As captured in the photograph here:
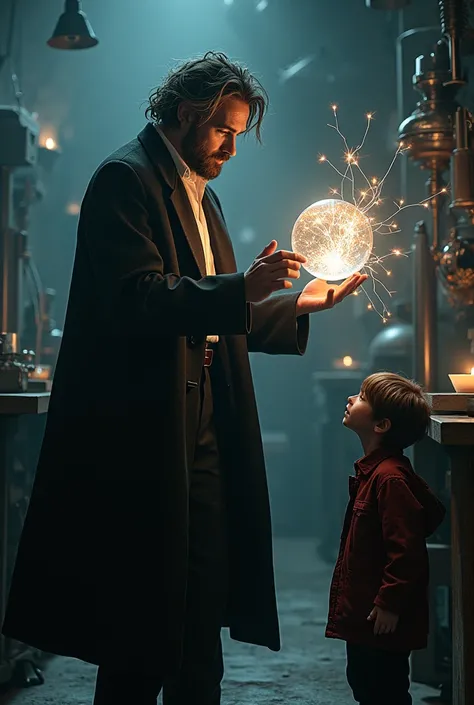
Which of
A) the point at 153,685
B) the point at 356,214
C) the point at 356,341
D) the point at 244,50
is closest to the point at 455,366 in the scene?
the point at 356,214

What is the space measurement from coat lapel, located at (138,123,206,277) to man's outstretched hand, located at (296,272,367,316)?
0.27 metres

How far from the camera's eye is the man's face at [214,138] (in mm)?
2250

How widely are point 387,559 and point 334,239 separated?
713 mm

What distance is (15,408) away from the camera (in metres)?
2.77

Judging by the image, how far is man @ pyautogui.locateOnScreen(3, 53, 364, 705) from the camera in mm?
2008

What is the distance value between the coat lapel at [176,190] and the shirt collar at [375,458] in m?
0.55

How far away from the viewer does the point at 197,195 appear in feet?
7.72

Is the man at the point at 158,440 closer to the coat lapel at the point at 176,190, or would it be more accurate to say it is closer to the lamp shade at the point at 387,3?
the coat lapel at the point at 176,190

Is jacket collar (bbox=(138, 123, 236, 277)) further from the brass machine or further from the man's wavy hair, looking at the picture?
the brass machine

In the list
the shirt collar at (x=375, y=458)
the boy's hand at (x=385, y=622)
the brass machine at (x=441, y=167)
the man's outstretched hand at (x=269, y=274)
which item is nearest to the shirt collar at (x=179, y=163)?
the man's outstretched hand at (x=269, y=274)

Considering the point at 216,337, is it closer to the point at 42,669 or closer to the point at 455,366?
the point at 42,669

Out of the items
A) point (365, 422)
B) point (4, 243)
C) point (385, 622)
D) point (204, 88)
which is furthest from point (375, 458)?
point (4, 243)

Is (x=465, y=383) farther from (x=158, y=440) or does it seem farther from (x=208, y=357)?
(x=158, y=440)

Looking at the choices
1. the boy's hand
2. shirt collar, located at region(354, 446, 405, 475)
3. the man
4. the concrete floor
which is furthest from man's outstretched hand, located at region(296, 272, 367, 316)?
the concrete floor
